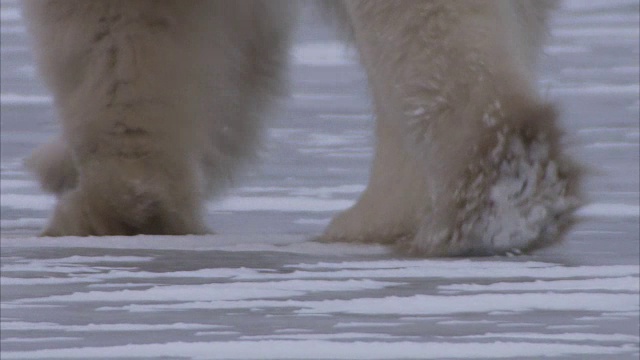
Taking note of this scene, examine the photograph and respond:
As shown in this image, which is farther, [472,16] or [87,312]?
[472,16]

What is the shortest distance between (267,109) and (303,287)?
157 centimetres

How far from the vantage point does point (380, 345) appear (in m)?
2.45

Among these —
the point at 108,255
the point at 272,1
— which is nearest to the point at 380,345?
the point at 108,255

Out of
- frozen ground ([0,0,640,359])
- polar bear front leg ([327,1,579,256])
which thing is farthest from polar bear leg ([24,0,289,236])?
polar bear front leg ([327,1,579,256])

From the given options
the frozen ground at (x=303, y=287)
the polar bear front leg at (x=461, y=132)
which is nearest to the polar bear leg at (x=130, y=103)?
the frozen ground at (x=303, y=287)

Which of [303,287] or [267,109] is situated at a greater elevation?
[267,109]

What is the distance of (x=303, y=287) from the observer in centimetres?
298

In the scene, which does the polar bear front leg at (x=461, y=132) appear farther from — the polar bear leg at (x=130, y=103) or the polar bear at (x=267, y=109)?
the polar bear leg at (x=130, y=103)

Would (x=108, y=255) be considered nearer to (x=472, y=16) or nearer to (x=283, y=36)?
(x=472, y=16)

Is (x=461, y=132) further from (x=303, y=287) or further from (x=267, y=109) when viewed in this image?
(x=267, y=109)

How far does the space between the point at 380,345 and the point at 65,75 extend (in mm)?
1600

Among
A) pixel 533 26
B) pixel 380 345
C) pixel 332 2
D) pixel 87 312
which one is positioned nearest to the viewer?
pixel 380 345

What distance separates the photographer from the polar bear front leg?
312cm

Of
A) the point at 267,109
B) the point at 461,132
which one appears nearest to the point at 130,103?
the point at 267,109
